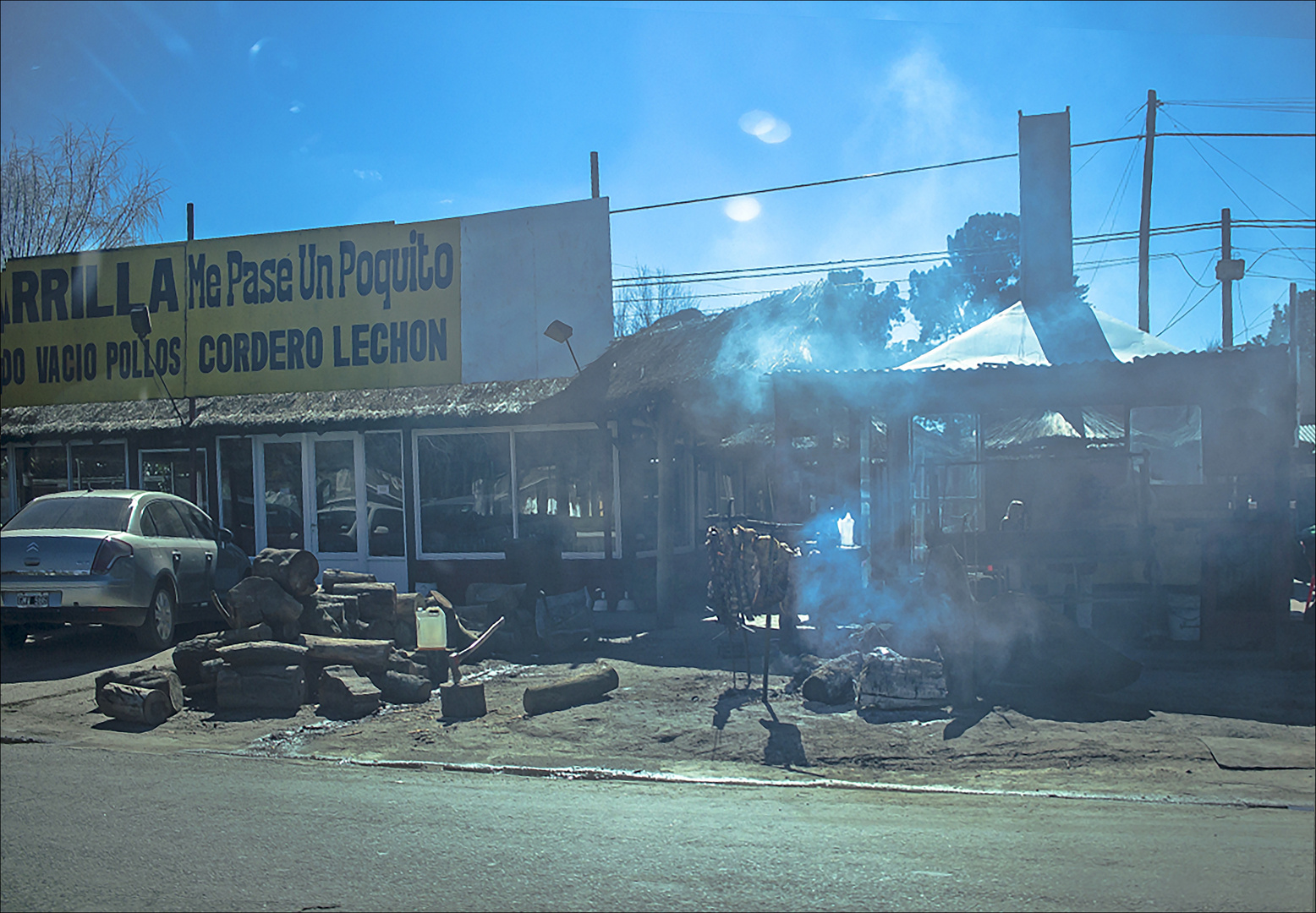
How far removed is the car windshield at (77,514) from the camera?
10641 millimetres

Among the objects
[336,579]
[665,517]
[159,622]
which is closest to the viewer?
[159,622]

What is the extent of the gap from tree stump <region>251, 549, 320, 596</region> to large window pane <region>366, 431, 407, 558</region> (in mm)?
5873

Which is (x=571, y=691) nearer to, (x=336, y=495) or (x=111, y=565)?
(x=111, y=565)

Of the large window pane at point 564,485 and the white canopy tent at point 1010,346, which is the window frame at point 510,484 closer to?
the large window pane at point 564,485

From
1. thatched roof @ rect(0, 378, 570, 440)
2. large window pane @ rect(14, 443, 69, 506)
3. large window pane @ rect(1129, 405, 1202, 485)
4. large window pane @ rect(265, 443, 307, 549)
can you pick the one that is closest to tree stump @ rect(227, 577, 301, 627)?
thatched roof @ rect(0, 378, 570, 440)

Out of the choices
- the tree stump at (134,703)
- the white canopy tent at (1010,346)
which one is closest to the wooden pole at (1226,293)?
the white canopy tent at (1010,346)

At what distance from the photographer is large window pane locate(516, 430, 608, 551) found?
15.0 meters

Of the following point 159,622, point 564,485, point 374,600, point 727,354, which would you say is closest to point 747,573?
point 374,600

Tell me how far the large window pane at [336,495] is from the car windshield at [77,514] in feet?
16.6

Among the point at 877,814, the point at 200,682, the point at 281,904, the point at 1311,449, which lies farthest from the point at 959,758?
the point at 1311,449

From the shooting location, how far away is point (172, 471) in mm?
17453

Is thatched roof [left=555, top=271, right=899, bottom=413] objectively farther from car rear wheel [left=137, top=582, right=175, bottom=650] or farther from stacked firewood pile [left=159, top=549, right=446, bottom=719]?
car rear wheel [left=137, top=582, right=175, bottom=650]

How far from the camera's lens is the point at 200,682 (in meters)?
8.59

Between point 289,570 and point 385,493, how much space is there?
6.25 m
